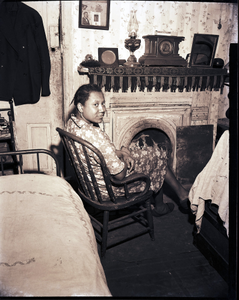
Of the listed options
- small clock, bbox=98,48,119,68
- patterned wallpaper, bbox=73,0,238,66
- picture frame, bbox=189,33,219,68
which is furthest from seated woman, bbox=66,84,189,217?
picture frame, bbox=189,33,219,68

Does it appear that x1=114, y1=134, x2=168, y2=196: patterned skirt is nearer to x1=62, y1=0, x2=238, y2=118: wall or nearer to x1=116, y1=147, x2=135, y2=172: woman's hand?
x1=116, y1=147, x2=135, y2=172: woman's hand

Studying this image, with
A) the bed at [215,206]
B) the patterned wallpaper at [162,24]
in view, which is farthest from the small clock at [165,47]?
the bed at [215,206]

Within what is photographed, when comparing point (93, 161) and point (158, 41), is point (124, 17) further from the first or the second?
point (93, 161)

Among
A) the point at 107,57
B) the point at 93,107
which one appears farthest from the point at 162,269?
the point at 107,57

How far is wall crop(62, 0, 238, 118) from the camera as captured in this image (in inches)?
132

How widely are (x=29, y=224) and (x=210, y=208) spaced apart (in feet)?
4.70

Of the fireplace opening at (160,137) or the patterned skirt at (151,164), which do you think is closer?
the patterned skirt at (151,164)

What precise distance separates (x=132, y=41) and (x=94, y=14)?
0.59 m

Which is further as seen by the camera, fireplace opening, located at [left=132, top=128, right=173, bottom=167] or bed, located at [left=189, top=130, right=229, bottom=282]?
fireplace opening, located at [left=132, top=128, right=173, bottom=167]

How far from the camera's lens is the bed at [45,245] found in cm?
98

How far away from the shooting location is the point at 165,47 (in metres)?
3.38

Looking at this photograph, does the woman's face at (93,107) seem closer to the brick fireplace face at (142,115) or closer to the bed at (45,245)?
the bed at (45,245)

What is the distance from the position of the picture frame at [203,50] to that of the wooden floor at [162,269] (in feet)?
7.27

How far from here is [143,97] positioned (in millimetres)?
3650
